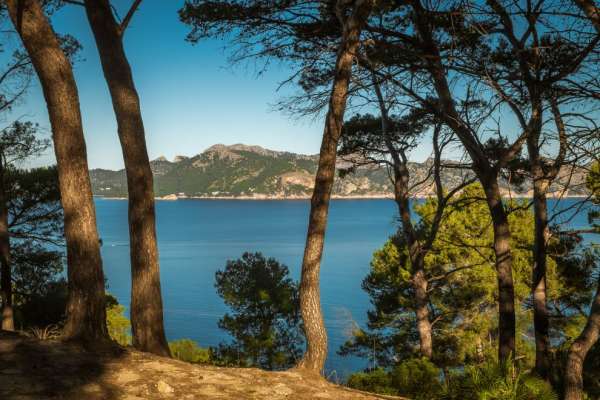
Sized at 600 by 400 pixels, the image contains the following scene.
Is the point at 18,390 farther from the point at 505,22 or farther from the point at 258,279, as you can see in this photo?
the point at 258,279

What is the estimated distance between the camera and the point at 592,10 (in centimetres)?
413

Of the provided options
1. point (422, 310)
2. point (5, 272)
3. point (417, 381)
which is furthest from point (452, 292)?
point (5, 272)

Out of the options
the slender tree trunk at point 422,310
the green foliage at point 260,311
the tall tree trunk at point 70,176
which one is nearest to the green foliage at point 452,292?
the green foliage at point 260,311

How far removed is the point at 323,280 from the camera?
43031 millimetres

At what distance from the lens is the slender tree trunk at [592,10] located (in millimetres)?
4035

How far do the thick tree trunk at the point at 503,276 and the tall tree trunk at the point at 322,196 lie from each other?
8.23 ft

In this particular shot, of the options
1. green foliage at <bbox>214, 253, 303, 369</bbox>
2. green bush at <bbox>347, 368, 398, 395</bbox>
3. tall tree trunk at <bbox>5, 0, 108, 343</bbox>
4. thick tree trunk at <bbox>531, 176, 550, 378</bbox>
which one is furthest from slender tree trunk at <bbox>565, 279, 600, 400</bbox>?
green foliage at <bbox>214, 253, 303, 369</bbox>

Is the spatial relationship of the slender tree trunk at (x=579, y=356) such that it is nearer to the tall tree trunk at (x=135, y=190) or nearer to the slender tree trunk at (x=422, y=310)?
the tall tree trunk at (x=135, y=190)

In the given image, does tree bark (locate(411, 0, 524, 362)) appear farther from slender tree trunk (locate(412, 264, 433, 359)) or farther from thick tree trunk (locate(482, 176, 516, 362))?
slender tree trunk (locate(412, 264, 433, 359))

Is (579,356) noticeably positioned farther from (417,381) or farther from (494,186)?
(494,186)

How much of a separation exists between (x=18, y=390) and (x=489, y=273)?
598 inches

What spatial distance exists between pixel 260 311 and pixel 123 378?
17853mm

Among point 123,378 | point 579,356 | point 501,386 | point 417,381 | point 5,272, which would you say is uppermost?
point 123,378

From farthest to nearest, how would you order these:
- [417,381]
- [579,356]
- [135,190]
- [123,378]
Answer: [417,381] < [579,356] < [135,190] < [123,378]
